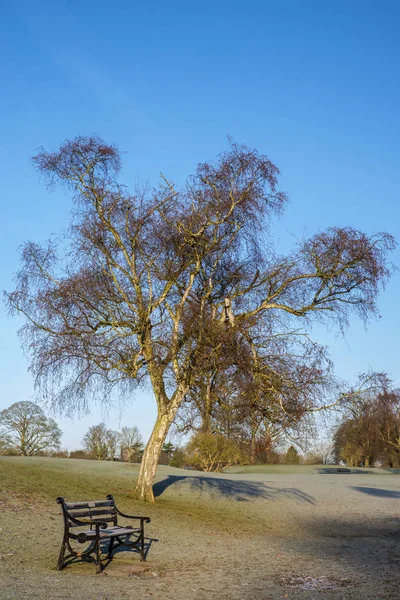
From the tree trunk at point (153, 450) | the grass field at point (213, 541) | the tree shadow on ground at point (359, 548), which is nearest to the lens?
the grass field at point (213, 541)

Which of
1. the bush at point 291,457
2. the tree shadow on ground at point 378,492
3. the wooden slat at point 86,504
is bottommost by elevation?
the wooden slat at point 86,504

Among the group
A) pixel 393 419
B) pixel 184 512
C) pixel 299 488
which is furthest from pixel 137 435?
pixel 184 512

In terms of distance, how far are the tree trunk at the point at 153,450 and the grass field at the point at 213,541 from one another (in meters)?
0.62

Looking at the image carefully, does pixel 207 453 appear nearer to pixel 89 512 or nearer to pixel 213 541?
pixel 213 541

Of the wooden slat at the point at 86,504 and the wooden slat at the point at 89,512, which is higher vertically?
the wooden slat at the point at 86,504

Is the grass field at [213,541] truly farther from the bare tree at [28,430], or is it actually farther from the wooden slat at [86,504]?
the bare tree at [28,430]

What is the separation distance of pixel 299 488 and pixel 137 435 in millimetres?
54991

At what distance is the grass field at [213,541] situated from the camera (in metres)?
9.30

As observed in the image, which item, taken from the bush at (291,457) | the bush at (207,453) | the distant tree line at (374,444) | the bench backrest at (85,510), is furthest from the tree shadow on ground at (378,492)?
the bush at (291,457)

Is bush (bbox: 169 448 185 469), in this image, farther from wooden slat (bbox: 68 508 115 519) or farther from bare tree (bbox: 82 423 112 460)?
wooden slat (bbox: 68 508 115 519)

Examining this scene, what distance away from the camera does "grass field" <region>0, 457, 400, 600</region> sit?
930cm

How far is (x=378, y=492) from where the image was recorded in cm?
2959

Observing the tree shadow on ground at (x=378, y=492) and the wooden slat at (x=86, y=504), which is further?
the tree shadow on ground at (x=378, y=492)

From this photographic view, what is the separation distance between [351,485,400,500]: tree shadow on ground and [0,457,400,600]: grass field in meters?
0.22
